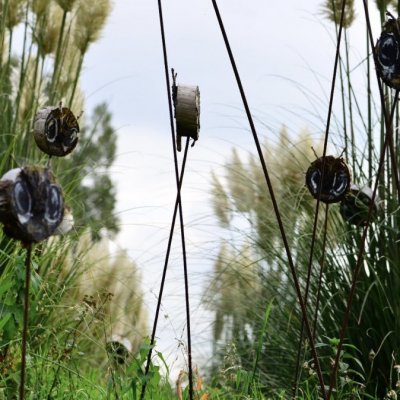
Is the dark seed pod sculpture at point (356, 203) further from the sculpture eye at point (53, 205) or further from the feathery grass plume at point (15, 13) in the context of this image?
the feathery grass plume at point (15, 13)

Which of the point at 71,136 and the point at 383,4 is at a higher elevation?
the point at 383,4

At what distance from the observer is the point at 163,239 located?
4.05 metres

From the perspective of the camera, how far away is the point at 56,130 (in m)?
2.18

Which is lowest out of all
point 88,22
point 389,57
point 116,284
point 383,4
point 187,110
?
point 187,110

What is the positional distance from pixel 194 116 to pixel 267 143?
2734 millimetres

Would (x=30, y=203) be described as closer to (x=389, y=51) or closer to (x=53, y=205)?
(x=53, y=205)

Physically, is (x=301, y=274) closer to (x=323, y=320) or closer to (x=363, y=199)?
(x=323, y=320)

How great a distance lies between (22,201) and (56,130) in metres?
0.70

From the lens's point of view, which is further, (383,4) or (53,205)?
(383,4)

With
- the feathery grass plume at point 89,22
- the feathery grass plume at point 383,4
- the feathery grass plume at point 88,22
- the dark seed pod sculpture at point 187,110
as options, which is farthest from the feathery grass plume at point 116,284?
the dark seed pod sculpture at point 187,110

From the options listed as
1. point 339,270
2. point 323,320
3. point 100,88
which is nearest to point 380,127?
point 339,270

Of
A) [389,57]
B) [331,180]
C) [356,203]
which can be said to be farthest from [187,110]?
[356,203]

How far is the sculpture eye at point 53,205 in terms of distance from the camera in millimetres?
1517

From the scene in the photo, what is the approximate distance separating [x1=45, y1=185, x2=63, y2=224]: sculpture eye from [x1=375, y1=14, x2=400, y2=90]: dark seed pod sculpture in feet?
3.42
